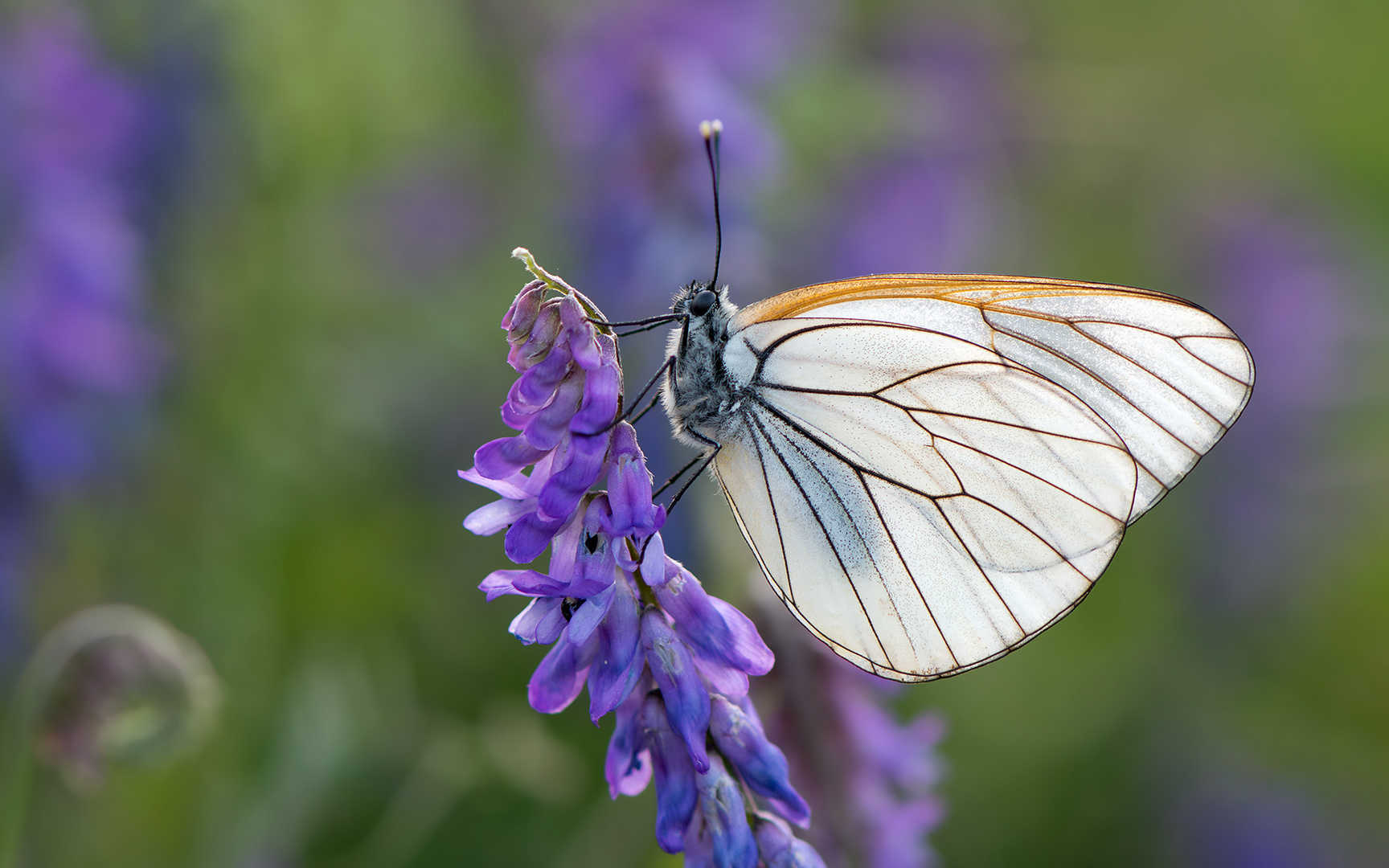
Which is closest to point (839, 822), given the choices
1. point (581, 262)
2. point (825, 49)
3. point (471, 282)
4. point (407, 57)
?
point (581, 262)

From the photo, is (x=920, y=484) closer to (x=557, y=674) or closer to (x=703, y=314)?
(x=703, y=314)

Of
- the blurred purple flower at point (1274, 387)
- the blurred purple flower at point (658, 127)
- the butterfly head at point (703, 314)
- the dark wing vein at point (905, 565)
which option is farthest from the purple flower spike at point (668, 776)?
the blurred purple flower at point (1274, 387)

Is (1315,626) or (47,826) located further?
(1315,626)

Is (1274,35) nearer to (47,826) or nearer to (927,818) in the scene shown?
(927,818)

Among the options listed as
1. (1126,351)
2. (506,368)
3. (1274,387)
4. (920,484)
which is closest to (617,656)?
(920,484)

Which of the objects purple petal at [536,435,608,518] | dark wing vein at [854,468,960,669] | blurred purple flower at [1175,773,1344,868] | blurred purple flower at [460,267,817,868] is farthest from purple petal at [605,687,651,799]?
blurred purple flower at [1175,773,1344,868]

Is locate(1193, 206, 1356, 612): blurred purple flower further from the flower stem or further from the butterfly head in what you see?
the flower stem
